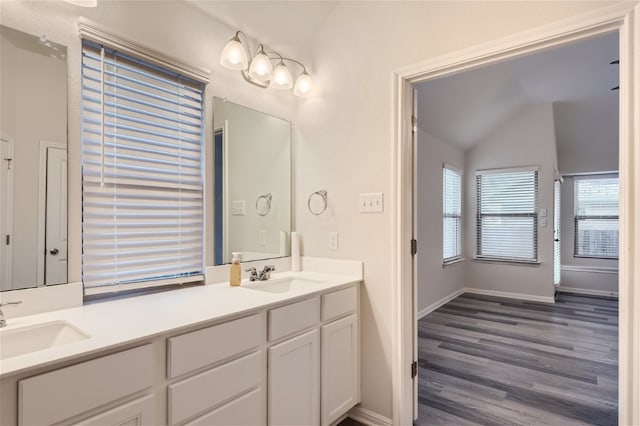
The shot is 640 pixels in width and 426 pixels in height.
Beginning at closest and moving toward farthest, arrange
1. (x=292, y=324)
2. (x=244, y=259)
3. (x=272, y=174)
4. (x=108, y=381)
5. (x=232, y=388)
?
(x=108, y=381) < (x=232, y=388) < (x=292, y=324) < (x=244, y=259) < (x=272, y=174)

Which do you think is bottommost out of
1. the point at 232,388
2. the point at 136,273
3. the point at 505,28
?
the point at 232,388

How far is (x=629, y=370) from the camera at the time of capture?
138cm

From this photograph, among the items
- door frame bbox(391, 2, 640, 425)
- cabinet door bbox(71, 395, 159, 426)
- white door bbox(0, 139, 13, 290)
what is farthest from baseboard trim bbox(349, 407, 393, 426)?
white door bbox(0, 139, 13, 290)

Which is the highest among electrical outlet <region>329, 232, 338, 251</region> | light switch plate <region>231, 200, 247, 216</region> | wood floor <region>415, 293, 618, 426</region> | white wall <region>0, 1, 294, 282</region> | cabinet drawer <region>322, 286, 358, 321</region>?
white wall <region>0, 1, 294, 282</region>

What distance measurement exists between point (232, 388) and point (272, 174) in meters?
1.43

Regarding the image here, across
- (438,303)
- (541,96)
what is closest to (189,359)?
(438,303)

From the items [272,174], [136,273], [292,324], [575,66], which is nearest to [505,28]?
[272,174]

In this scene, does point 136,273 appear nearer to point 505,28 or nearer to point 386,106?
point 386,106

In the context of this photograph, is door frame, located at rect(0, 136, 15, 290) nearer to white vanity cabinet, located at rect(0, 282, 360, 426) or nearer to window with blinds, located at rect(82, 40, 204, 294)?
window with blinds, located at rect(82, 40, 204, 294)

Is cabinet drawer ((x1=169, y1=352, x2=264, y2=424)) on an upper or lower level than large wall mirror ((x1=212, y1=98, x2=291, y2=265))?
lower

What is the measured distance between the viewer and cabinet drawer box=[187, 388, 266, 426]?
4.25 ft

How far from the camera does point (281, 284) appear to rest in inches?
85.7

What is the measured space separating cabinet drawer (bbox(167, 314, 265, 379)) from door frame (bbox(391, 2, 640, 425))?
91cm

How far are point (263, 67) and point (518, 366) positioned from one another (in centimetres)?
314
